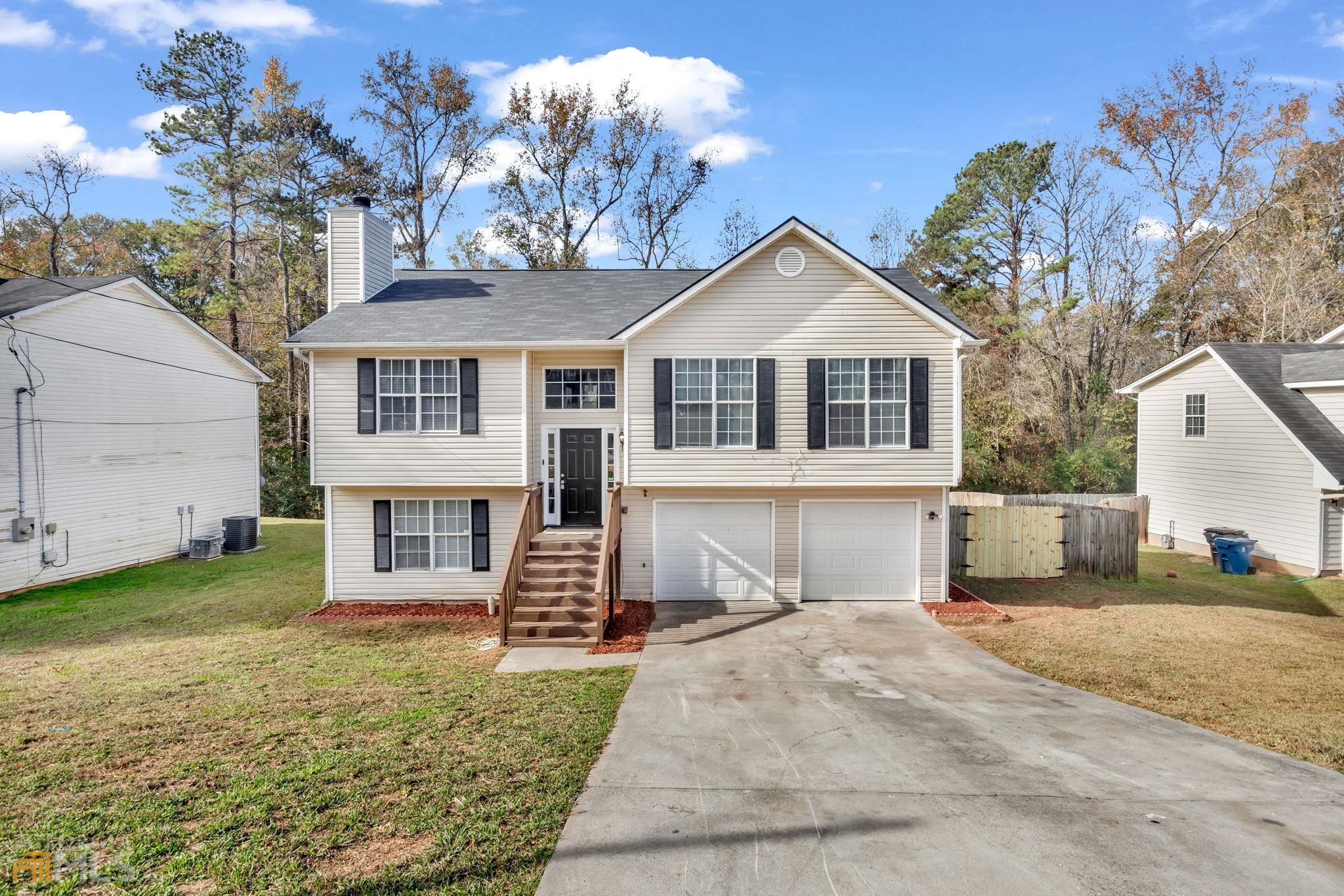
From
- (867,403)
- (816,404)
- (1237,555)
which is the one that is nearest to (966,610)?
(867,403)

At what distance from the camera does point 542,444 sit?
42.5ft

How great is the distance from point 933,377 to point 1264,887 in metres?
8.84

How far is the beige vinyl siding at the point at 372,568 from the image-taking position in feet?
42.3

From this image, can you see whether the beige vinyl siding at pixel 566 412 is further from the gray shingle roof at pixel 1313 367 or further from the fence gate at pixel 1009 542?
the gray shingle roof at pixel 1313 367

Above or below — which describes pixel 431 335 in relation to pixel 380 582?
above

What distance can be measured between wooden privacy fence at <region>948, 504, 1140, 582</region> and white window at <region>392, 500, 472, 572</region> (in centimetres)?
1065

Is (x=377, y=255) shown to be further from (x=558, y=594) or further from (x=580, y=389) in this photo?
(x=558, y=594)

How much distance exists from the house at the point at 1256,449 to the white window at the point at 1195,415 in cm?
3

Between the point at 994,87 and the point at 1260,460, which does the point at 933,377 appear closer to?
the point at 1260,460

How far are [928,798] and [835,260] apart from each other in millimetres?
9169

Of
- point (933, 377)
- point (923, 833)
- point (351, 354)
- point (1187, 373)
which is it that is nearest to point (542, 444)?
point (351, 354)

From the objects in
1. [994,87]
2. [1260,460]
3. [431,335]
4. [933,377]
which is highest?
[994,87]

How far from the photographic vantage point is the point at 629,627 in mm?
11039

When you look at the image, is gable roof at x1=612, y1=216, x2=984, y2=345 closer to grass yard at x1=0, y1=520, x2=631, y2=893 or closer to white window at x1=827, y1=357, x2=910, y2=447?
white window at x1=827, y1=357, x2=910, y2=447
